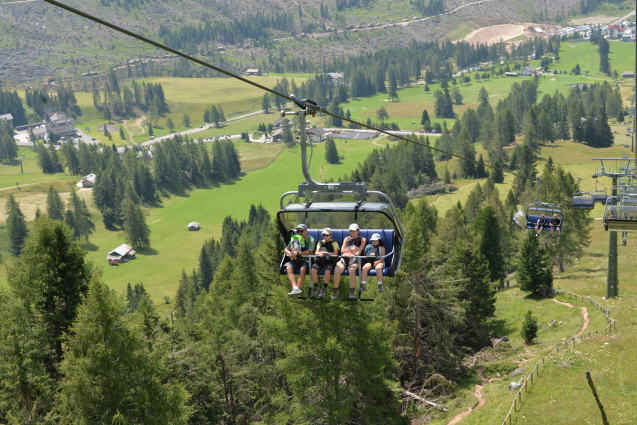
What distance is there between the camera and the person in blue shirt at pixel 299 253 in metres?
20.6

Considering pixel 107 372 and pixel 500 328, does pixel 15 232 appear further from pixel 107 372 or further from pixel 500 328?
pixel 107 372

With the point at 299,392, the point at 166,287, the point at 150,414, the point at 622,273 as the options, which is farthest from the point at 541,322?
the point at 166,287

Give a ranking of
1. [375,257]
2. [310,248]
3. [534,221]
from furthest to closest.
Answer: [534,221] < [310,248] < [375,257]

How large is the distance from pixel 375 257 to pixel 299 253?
2.44 m

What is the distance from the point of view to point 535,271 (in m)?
61.9

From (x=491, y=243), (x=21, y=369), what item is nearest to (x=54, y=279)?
(x=21, y=369)

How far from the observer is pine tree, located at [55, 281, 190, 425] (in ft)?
81.5

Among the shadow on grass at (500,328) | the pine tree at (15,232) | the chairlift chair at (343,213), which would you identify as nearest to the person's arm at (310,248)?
the chairlift chair at (343,213)

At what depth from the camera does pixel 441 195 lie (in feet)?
481

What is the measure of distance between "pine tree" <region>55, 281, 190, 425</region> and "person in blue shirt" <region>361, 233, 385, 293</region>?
11090 mm

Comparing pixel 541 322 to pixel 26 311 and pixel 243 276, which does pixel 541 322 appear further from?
pixel 26 311

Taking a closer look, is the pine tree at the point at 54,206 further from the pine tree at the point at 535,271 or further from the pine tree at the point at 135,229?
the pine tree at the point at 535,271

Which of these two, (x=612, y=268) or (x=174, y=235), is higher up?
(x=612, y=268)

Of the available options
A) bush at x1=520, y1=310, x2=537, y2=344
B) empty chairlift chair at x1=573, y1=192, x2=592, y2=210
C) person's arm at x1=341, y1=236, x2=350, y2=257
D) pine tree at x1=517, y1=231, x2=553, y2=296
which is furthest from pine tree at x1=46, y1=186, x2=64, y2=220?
person's arm at x1=341, y1=236, x2=350, y2=257
